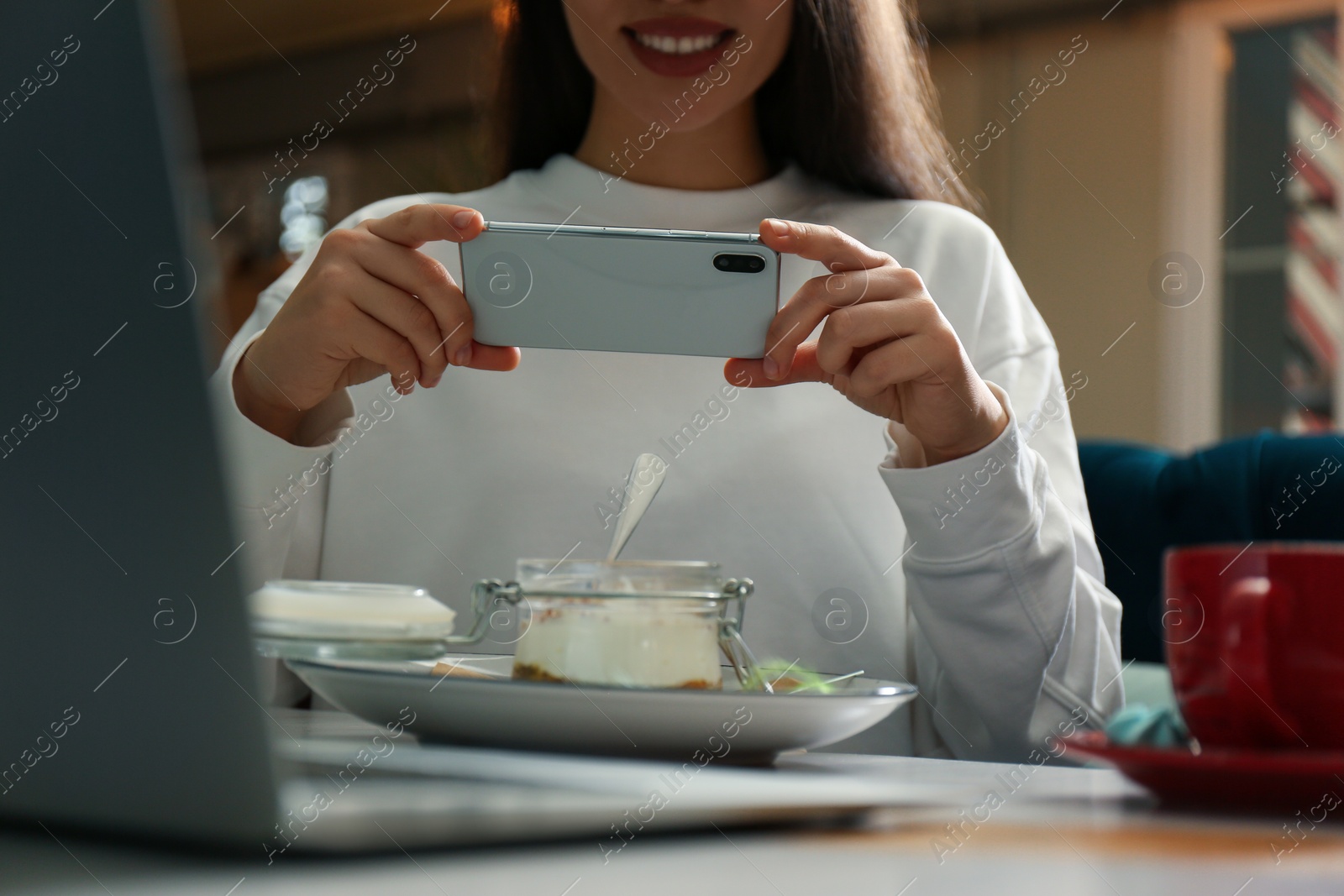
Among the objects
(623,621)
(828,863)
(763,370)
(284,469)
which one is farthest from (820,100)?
(828,863)

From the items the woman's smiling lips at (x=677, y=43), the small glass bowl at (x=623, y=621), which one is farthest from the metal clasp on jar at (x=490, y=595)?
the woman's smiling lips at (x=677, y=43)

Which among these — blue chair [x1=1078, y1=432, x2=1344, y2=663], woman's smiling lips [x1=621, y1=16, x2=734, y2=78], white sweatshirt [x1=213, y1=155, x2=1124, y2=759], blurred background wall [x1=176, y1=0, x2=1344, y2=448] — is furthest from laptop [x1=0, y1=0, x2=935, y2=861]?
blurred background wall [x1=176, y1=0, x2=1344, y2=448]

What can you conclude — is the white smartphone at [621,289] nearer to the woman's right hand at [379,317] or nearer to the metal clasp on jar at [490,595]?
the woman's right hand at [379,317]

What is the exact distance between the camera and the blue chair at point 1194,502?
1.01m

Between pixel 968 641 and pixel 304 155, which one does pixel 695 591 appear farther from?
pixel 304 155

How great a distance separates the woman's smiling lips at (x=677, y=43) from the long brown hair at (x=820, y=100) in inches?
4.3

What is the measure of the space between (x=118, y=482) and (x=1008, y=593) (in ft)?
2.12

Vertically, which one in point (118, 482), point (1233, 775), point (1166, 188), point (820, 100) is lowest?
point (1233, 775)

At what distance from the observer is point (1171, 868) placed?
0.29 metres

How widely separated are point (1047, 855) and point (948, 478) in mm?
433

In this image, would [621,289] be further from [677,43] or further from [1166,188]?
[1166,188]

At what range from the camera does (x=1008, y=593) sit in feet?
2.51

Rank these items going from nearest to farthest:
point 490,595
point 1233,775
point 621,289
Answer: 1. point 1233,775
2. point 490,595
3. point 621,289

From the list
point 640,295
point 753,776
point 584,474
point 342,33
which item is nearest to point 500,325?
point 640,295
